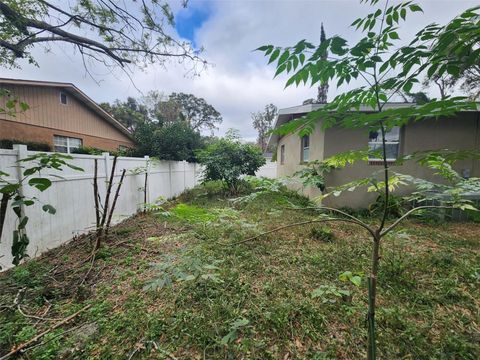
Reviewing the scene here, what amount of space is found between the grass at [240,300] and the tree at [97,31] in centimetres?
503

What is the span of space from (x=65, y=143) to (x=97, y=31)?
9.42 m

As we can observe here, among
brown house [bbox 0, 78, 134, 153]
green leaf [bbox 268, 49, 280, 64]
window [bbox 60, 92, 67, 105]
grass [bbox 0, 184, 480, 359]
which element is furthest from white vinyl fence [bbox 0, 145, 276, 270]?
window [bbox 60, 92, 67, 105]

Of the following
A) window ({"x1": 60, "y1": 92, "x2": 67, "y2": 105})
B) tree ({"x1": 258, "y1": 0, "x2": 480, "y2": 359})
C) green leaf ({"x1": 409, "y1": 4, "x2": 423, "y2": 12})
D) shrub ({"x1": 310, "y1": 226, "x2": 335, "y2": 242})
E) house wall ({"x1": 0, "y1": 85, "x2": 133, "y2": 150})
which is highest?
window ({"x1": 60, "y1": 92, "x2": 67, "y2": 105})

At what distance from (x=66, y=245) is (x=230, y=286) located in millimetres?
3125

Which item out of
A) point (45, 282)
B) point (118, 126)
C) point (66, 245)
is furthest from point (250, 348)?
point (118, 126)

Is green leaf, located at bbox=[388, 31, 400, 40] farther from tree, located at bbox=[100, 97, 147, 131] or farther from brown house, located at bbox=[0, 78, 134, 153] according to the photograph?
tree, located at bbox=[100, 97, 147, 131]

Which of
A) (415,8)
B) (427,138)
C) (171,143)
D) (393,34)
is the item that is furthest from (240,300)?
(171,143)

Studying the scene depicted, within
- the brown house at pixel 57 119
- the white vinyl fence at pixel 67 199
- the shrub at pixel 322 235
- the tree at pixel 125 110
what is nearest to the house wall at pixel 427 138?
the shrub at pixel 322 235

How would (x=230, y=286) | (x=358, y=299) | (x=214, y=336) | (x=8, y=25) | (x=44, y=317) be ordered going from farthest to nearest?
(x=8, y=25), (x=230, y=286), (x=358, y=299), (x=44, y=317), (x=214, y=336)

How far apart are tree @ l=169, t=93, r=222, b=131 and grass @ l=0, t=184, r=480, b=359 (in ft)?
125

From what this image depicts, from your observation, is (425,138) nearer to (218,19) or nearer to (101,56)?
(218,19)

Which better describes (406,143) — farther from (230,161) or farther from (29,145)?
(29,145)

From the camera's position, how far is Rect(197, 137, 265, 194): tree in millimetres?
8750

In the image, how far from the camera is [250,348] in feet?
5.74
